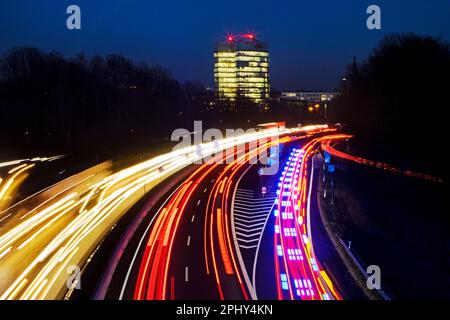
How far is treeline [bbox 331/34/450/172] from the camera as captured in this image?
21812 millimetres

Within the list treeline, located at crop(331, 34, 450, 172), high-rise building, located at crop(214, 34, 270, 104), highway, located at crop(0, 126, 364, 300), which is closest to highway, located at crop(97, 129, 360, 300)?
highway, located at crop(0, 126, 364, 300)

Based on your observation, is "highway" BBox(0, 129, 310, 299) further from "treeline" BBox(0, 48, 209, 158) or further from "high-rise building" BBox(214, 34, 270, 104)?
"high-rise building" BBox(214, 34, 270, 104)

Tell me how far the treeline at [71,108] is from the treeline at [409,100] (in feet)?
69.8

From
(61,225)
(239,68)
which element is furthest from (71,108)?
(239,68)

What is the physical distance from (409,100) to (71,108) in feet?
91.5

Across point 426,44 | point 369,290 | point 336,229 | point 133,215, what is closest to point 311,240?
point 336,229

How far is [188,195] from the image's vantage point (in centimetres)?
2023

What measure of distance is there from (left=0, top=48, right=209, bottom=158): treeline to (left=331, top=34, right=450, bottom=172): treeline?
21270mm

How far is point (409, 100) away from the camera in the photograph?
2530 centimetres

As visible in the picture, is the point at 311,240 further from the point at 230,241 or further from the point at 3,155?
the point at 3,155

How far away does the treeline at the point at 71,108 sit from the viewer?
32.5 meters

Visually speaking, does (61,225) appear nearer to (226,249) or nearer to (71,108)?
(226,249)

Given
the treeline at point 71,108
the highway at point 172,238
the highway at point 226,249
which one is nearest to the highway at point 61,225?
the highway at point 172,238
